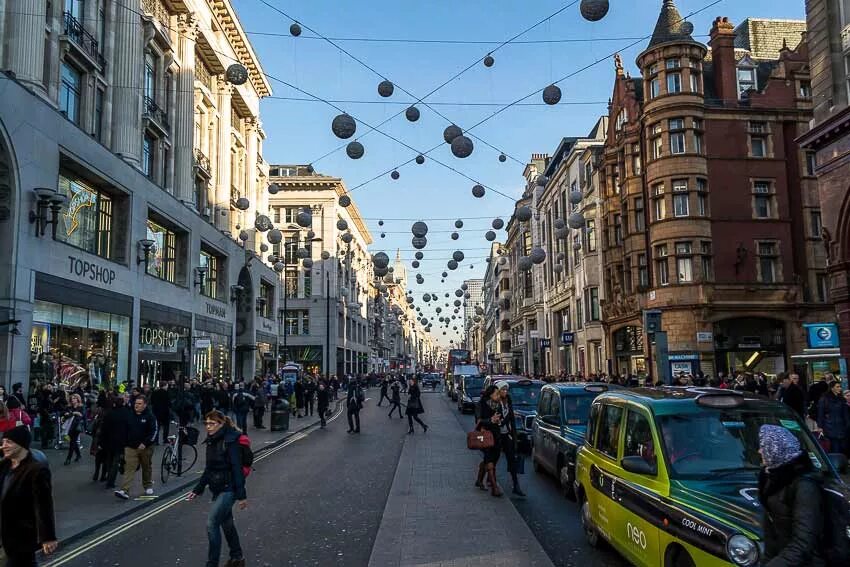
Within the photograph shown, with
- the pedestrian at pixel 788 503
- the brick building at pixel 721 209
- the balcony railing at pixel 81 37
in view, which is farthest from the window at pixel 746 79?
the pedestrian at pixel 788 503

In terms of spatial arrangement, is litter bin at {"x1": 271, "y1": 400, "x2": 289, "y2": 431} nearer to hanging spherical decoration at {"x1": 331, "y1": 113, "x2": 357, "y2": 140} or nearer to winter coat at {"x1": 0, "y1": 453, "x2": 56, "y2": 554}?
hanging spherical decoration at {"x1": 331, "y1": 113, "x2": 357, "y2": 140}

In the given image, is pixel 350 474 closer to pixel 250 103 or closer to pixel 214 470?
pixel 214 470

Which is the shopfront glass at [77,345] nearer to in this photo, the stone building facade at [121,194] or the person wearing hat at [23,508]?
the stone building facade at [121,194]

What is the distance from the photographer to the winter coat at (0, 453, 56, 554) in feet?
16.1

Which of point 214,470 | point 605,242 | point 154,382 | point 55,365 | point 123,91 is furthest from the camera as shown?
point 605,242

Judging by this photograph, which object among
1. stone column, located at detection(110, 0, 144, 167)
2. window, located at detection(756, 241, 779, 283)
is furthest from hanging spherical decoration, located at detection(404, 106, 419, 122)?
window, located at detection(756, 241, 779, 283)

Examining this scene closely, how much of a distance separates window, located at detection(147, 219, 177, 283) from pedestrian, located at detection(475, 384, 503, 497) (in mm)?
22305

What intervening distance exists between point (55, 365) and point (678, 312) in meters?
26.3

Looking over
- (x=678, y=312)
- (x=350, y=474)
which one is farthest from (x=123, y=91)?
(x=678, y=312)

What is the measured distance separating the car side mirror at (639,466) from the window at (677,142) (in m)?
30.6

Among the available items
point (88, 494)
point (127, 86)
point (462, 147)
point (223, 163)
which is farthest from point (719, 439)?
point (223, 163)

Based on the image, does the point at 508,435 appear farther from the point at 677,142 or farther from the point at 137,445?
the point at 677,142

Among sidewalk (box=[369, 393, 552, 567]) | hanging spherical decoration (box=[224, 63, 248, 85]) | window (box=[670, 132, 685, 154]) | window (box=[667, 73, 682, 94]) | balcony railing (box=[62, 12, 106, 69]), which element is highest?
window (box=[667, 73, 682, 94])

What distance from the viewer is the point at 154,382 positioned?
96.5 feet
